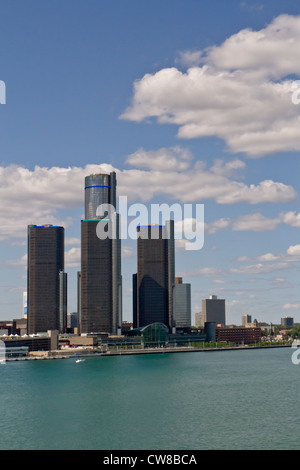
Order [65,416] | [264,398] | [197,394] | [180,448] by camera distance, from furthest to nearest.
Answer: [197,394] → [264,398] → [65,416] → [180,448]

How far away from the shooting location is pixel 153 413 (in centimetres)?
7650

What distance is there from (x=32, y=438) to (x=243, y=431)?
21620mm

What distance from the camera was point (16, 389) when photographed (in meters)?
113

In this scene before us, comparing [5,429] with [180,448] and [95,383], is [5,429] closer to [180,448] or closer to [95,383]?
[180,448]

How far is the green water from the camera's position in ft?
197

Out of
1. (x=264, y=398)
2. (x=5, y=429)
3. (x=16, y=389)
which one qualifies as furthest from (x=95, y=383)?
(x=5, y=429)

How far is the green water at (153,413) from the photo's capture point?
60188 millimetres

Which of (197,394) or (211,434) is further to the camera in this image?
(197,394)
